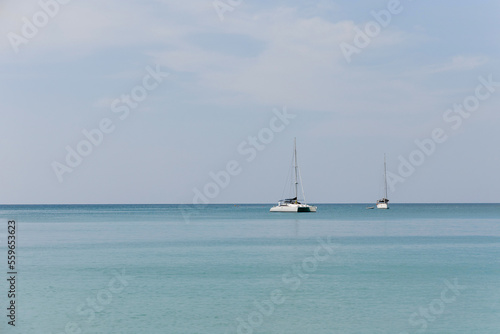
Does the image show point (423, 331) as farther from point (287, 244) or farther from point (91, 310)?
point (287, 244)

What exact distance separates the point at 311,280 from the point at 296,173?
331 ft

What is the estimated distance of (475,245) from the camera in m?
62.2

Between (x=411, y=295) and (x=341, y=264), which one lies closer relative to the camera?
(x=411, y=295)

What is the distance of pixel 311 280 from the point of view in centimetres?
3722

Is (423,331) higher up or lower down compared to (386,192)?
lower down

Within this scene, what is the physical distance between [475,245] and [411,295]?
108 feet

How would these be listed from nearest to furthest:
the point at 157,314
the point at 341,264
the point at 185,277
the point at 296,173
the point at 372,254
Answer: the point at 157,314, the point at 185,277, the point at 341,264, the point at 372,254, the point at 296,173

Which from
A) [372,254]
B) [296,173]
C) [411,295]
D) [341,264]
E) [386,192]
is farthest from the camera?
[386,192]

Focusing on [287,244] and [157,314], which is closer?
[157,314]

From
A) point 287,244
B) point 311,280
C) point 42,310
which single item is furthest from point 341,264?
point 42,310

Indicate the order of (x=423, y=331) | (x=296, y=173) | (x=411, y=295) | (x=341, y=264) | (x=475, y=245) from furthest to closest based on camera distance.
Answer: (x=296, y=173) → (x=475, y=245) → (x=341, y=264) → (x=411, y=295) → (x=423, y=331)

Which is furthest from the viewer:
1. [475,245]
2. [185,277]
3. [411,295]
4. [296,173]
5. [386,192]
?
[386,192]

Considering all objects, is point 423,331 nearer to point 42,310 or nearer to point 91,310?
point 91,310

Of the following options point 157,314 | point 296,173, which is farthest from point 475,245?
point 296,173
